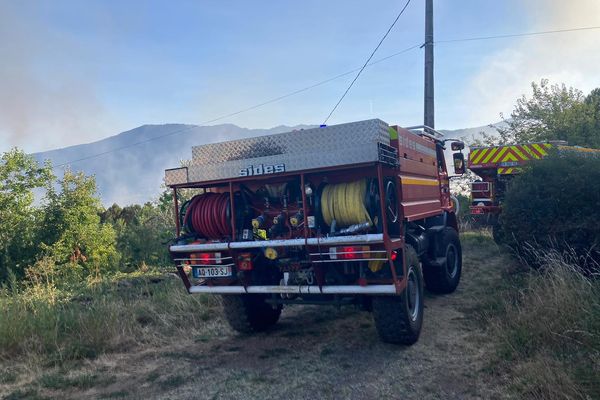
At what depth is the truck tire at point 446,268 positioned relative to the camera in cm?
779

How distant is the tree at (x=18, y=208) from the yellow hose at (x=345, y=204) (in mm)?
11463

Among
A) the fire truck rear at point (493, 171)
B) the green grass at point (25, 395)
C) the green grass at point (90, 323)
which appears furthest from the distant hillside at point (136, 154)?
the green grass at point (25, 395)

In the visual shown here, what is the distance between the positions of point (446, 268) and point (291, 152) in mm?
3945

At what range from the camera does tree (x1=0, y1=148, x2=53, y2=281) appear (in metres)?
13.5

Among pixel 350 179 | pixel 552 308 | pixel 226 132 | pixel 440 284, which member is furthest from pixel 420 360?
Answer: pixel 226 132

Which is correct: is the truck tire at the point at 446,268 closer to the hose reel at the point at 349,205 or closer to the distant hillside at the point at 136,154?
the hose reel at the point at 349,205

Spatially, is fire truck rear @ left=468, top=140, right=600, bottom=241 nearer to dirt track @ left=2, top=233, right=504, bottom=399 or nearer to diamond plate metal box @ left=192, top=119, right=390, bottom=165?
dirt track @ left=2, top=233, right=504, bottom=399

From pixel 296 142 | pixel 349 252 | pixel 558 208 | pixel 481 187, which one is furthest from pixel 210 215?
pixel 481 187

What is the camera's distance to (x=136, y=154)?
404 feet

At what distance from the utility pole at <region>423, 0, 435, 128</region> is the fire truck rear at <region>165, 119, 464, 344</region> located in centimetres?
832

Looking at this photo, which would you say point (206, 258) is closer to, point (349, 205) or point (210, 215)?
point (210, 215)

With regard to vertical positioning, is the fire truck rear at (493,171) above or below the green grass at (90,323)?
above

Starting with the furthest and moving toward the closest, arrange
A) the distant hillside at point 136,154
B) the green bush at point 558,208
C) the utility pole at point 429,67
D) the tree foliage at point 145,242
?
the distant hillside at point 136,154 < the tree foliage at point 145,242 < the utility pole at point 429,67 < the green bush at point 558,208

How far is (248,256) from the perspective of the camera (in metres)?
5.45
